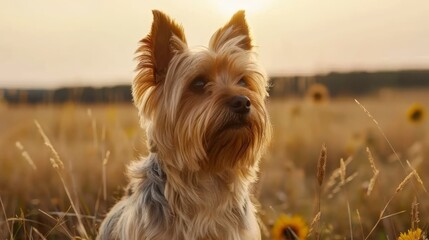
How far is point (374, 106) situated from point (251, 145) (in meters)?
19.3

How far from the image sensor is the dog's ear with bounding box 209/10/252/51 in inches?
183

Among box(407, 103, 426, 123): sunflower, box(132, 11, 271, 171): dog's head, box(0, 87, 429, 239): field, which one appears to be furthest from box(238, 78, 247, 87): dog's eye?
box(407, 103, 426, 123): sunflower

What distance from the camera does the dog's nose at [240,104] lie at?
410 cm

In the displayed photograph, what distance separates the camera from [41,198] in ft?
24.9

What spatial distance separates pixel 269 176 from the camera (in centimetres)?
969

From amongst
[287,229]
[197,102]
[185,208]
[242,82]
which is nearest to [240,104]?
[197,102]

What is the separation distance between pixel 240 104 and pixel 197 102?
345 millimetres

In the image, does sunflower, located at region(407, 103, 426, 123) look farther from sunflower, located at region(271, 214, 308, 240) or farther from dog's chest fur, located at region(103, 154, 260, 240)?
dog's chest fur, located at region(103, 154, 260, 240)

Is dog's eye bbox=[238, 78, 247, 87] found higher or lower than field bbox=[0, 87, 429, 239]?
higher

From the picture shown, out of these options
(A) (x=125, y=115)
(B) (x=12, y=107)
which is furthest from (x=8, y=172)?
(A) (x=125, y=115)

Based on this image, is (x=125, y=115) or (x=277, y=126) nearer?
(x=277, y=126)

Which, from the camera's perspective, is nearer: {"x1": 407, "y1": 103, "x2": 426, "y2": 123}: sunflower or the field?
the field

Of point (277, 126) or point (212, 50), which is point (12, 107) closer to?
point (277, 126)

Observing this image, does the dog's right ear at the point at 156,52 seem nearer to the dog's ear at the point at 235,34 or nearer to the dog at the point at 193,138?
the dog at the point at 193,138
